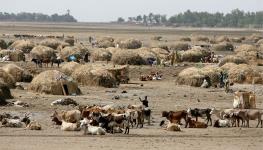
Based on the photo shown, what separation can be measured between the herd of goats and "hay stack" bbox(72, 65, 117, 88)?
41.3 ft

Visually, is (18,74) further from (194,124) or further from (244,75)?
(194,124)

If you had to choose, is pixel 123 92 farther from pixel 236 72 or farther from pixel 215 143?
pixel 215 143

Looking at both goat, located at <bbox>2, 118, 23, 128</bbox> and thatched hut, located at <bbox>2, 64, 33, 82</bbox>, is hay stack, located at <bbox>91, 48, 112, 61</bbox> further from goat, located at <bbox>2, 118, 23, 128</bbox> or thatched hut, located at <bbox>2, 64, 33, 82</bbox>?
goat, located at <bbox>2, 118, 23, 128</bbox>

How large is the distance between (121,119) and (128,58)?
3189 centimetres

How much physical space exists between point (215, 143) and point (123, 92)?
1630 centimetres

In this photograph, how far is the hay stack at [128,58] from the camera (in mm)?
56734

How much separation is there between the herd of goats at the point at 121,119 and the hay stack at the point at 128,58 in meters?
27.4

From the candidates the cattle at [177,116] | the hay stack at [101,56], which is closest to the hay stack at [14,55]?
the hay stack at [101,56]

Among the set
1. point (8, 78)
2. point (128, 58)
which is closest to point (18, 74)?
point (8, 78)

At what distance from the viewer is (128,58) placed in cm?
5694

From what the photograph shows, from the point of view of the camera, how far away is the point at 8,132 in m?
24.7

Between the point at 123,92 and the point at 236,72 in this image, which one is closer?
the point at 123,92

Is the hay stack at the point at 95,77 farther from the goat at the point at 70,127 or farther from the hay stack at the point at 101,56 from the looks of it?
the hay stack at the point at 101,56

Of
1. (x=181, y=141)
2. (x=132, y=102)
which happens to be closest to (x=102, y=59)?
(x=132, y=102)
